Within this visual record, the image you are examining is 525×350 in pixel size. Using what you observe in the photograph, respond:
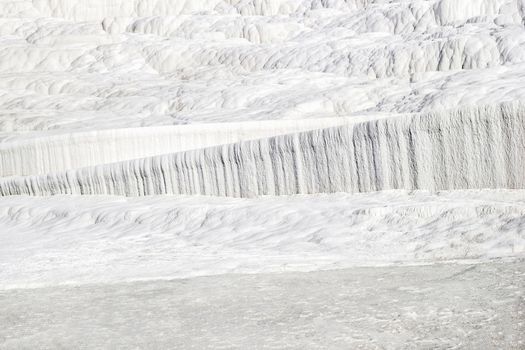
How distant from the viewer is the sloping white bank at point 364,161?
5957 mm

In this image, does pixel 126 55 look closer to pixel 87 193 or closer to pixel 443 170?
pixel 87 193

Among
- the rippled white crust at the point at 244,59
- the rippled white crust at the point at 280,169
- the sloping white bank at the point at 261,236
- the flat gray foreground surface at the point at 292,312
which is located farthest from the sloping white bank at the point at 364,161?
the rippled white crust at the point at 244,59

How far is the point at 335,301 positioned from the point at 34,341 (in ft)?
3.89

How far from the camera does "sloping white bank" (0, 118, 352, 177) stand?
1079 cm

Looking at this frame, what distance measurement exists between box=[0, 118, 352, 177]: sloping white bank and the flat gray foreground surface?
663cm

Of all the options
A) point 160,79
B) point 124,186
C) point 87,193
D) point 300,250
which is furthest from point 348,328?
point 160,79

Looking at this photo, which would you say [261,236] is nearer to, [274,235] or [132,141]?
[274,235]

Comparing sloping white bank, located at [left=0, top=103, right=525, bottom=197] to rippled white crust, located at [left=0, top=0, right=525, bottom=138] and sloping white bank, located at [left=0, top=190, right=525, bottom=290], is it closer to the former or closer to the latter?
sloping white bank, located at [left=0, top=190, right=525, bottom=290]

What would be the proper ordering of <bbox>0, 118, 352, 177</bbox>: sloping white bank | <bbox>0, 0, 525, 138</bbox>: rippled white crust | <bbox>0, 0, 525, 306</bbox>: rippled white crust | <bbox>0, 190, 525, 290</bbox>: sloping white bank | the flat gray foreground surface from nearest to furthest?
the flat gray foreground surface, <bbox>0, 190, 525, 290</bbox>: sloping white bank, <bbox>0, 0, 525, 306</bbox>: rippled white crust, <bbox>0, 118, 352, 177</bbox>: sloping white bank, <bbox>0, 0, 525, 138</bbox>: rippled white crust

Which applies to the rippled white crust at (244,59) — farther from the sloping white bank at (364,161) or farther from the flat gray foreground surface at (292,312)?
the flat gray foreground surface at (292,312)

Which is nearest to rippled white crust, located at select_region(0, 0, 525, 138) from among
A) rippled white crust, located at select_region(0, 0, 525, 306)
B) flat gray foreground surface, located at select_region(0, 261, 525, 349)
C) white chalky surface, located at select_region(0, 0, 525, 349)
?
rippled white crust, located at select_region(0, 0, 525, 306)

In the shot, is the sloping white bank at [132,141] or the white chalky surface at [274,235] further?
the sloping white bank at [132,141]

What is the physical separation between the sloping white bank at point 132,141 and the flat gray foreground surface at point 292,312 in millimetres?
6627

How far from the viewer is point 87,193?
8.77 metres
